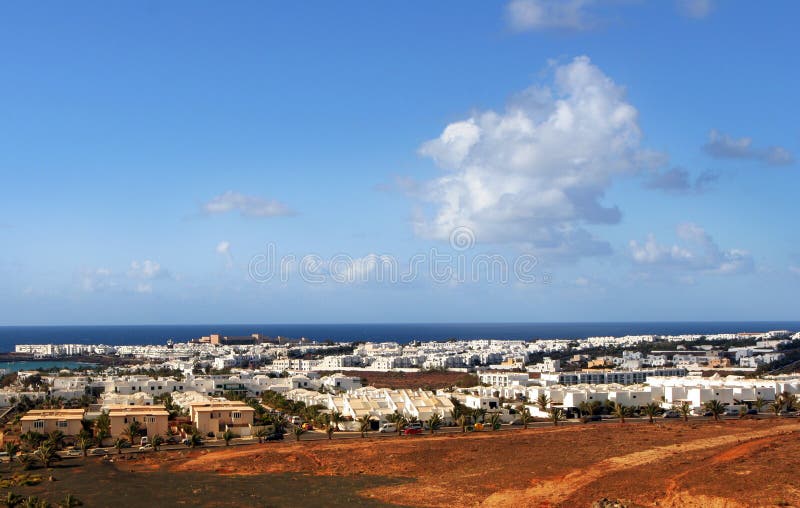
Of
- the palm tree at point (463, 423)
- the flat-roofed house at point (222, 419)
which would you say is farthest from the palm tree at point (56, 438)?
the palm tree at point (463, 423)

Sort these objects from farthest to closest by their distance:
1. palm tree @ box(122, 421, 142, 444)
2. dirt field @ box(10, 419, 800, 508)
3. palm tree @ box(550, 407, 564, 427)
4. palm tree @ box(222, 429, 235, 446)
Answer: palm tree @ box(550, 407, 564, 427)
palm tree @ box(122, 421, 142, 444)
palm tree @ box(222, 429, 235, 446)
dirt field @ box(10, 419, 800, 508)

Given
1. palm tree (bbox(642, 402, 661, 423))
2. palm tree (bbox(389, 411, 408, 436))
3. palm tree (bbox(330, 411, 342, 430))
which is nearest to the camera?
palm tree (bbox(389, 411, 408, 436))

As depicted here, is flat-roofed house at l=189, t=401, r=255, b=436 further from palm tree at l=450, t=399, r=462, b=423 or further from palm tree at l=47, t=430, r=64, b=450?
palm tree at l=450, t=399, r=462, b=423

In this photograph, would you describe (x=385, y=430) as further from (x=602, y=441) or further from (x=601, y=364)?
(x=601, y=364)

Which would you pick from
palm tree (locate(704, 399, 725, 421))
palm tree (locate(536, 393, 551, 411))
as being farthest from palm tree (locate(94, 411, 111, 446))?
palm tree (locate(704, 399, 725, 421))

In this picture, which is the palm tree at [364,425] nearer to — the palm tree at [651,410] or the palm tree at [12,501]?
the palm tree at [651,410]
